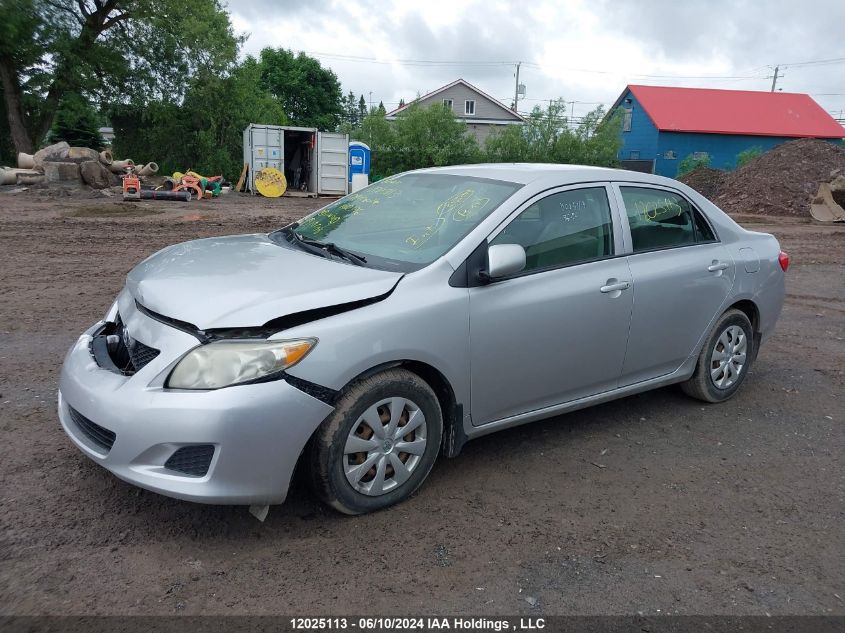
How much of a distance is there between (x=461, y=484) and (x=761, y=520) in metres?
1.57

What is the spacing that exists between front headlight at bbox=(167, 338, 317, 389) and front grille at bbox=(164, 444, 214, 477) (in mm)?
258

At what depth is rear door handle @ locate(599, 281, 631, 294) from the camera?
414cm

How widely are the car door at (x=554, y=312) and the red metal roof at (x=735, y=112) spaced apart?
45.2 meters

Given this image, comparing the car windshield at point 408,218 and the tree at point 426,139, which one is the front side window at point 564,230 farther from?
the tree at point 426,139

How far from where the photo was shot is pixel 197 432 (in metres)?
2.85

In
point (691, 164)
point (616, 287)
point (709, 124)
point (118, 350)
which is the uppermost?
point (709, 124)

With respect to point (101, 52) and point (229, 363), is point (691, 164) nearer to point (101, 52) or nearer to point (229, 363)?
point (101, 52)

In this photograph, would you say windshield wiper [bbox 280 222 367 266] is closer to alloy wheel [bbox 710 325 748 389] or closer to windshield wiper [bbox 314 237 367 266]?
windshield wiper [bbox 314 237 367 266]

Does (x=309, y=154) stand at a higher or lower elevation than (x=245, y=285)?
higher

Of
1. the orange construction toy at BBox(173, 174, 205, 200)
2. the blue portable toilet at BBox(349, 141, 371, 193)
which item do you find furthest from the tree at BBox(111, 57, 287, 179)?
the orange construction toy at BBox(173, 174, 205, 200)

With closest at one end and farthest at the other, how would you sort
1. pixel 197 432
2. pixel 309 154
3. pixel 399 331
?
1. pixel 197 432
2. pixel 399 331
3. pixel 309 154

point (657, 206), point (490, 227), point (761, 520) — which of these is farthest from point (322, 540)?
point (657, 206)

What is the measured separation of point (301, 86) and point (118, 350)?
60320mm

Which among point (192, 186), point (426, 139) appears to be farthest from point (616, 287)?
point (426, 139)
